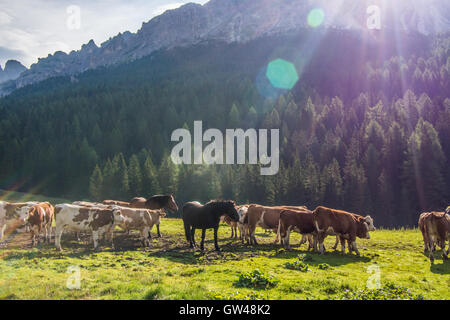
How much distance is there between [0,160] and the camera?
298 ft

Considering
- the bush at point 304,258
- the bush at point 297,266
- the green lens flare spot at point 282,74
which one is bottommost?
the bush at point 304,258

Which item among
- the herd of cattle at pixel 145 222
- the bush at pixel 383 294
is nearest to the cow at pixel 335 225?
the herd of cattle at pixel 145 222

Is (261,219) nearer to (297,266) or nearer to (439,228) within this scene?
(297,266)

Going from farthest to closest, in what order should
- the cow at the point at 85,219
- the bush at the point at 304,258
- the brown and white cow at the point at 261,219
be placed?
the brown and white cow at the point at 261,219, the cow at the point at 85,219, the bush at the point at 304,258

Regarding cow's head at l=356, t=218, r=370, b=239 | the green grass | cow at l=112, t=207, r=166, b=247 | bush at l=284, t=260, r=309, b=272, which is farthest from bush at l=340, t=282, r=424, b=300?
cow at l=112, t=207, r=166, b=247

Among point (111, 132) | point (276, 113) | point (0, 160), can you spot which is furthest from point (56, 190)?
point (276, 113)

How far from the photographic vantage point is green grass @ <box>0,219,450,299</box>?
9.49 meters

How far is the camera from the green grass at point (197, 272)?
9492 mm

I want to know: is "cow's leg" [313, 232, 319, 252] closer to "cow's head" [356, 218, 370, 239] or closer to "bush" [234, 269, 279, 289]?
"cow's head" [356, 218, 370, 239]

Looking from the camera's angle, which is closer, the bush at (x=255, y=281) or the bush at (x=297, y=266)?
the bush at (x=255, y=281)

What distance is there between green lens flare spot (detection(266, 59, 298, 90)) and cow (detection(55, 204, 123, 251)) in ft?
420

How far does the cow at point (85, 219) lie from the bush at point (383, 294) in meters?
13.5

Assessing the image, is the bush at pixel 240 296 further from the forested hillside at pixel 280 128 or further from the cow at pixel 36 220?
the forested hillside at pixel 280 128

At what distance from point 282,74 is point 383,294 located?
536ft
